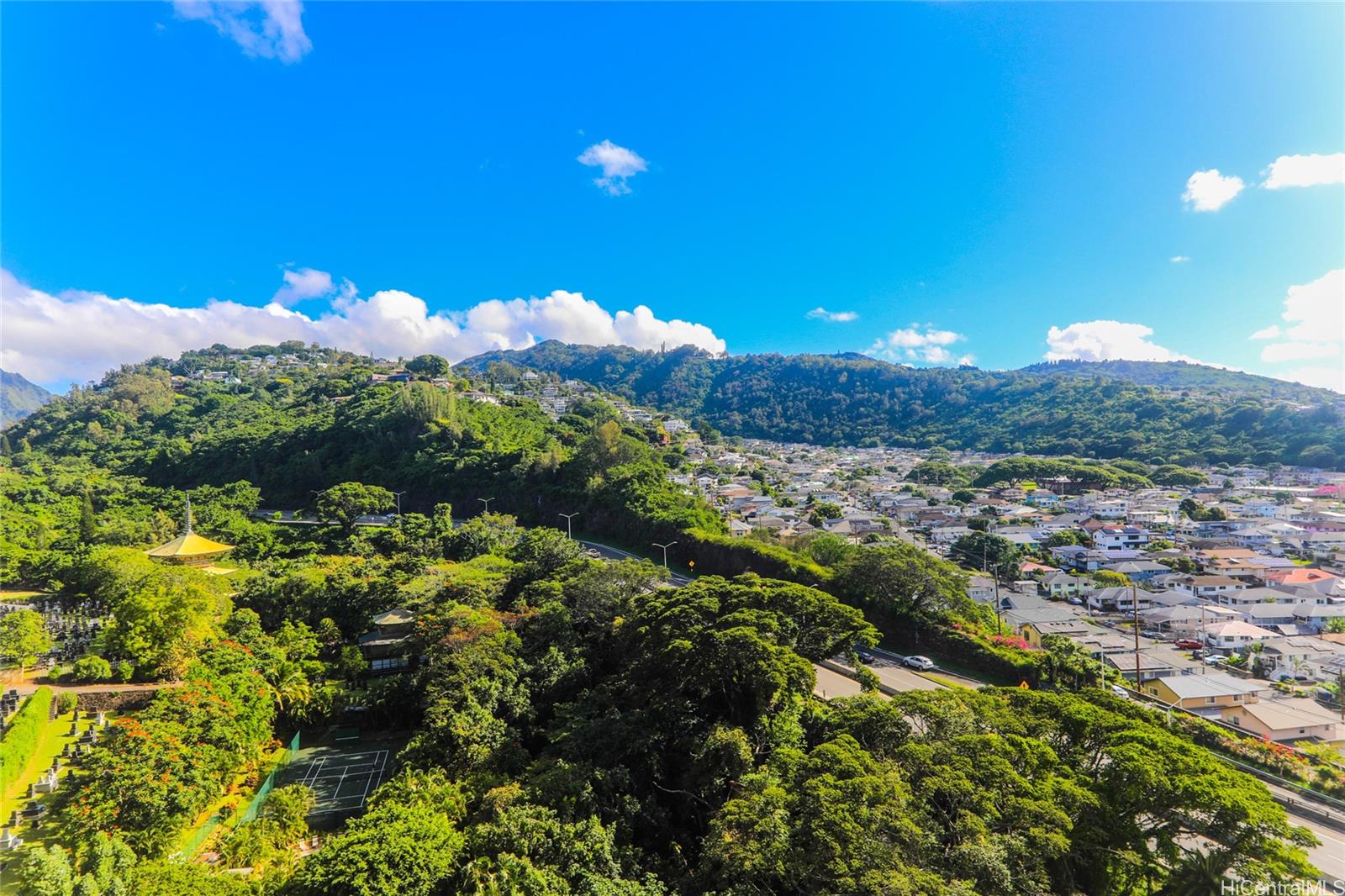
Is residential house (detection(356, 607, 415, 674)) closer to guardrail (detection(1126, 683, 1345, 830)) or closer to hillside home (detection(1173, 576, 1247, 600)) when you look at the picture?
guardrail (detection(1126, 683, 1345, 830))

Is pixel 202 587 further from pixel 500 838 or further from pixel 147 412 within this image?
pixel 147 412

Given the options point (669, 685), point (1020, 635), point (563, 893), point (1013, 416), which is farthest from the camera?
point (1013, 416)

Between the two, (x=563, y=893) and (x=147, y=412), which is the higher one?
(x=147, y=412)

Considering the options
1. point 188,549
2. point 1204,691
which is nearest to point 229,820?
point 188,549

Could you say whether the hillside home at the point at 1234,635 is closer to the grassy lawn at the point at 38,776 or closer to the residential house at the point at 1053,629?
the residential house at the point at 1053,629

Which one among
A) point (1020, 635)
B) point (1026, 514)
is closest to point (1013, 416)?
point (1026, 514)

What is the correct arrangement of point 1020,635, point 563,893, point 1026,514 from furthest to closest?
point 1026,514, point 1020,635, point 563,893

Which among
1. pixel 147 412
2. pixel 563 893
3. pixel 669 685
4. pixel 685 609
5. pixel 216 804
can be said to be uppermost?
pixel 147 412

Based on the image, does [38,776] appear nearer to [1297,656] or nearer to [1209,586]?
[1297,656]
